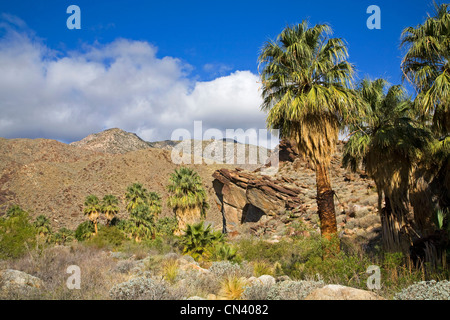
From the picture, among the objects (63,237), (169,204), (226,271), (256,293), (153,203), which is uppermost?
(169,204)

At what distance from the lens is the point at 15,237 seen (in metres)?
14.3

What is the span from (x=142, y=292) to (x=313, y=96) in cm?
899

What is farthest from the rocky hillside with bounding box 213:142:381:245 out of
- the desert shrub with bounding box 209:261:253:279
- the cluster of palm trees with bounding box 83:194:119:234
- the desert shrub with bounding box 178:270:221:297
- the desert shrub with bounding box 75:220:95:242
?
the desert shrub with bounding box 75:220:95:242

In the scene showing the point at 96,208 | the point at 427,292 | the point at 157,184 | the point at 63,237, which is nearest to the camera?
the point at 427,292

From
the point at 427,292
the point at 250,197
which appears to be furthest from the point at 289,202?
the point at 427,292

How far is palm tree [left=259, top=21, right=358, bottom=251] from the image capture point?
1177 centimetres

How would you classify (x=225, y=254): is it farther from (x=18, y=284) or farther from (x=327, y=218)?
(x=18, y=284)

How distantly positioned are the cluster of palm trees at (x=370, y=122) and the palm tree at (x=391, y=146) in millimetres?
40

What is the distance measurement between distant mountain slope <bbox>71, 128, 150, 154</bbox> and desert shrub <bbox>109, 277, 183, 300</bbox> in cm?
13697

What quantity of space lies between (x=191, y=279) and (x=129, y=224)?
110 feet

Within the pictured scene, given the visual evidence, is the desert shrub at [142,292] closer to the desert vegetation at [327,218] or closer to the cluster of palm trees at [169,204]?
the desert vegetation at [327,218]

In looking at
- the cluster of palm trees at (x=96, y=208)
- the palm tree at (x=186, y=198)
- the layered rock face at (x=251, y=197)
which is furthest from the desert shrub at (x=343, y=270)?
the cluster of palm trees at (x=96, y=208)

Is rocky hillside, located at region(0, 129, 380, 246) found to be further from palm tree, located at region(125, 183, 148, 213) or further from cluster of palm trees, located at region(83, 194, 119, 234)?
cluster of palm trees, located at region(83, 194, 119, 234)

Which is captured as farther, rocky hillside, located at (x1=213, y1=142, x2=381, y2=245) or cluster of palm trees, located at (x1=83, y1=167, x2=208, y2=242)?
cluster of palm trees, located at (x1=83, y1=167, x2=208, y2=242)
